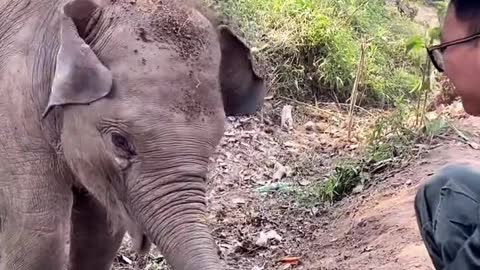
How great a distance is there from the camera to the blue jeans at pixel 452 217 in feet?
8.63

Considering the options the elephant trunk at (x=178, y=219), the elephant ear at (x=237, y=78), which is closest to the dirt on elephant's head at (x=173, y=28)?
the elephant ear at (x=237, y=78)

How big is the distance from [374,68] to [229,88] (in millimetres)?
6320

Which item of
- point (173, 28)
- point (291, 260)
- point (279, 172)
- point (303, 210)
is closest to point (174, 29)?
point (173, 28)

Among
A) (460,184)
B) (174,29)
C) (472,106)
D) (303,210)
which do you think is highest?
(472,106)

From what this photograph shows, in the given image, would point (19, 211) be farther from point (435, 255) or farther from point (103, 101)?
point (435, 255)

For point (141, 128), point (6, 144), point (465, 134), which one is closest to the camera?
point (141, 128)

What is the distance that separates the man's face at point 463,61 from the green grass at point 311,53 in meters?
6.91

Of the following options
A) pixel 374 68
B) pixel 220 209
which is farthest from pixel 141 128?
pixel 374 68

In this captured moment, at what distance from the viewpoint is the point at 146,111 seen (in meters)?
3.88

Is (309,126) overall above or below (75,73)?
below

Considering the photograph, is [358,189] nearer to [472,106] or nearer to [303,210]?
[303,210]

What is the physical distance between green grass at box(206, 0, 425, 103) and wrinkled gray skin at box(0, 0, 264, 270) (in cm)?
525

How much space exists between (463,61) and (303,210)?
4.70 metres

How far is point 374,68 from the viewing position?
35.2 feet
